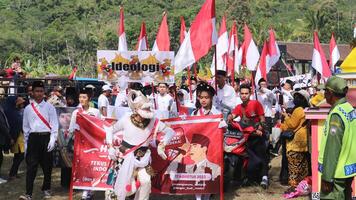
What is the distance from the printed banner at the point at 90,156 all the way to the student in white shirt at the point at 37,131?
0.41m

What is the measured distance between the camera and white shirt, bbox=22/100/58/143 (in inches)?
317

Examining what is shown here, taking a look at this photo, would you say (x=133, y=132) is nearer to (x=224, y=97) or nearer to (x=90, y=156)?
(x=90, y=156)

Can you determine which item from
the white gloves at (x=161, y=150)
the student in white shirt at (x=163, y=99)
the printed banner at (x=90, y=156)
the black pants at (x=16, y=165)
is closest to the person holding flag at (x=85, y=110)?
the printed banner at (x=90, y=156)

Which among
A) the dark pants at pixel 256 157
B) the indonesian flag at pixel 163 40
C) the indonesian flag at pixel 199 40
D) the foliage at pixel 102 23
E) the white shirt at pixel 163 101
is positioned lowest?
the dark pants at pixel 256 157

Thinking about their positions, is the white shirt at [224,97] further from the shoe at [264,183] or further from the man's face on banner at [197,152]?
the shoe at [264,183]

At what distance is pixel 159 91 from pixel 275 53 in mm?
3586

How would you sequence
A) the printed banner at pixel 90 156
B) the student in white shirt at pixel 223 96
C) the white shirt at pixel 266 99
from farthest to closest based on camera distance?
the white shirt at pixel 266 99
the student in white shirt at pixel 223 96
the printed banner at pixel 90 156

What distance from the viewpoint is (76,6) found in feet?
339

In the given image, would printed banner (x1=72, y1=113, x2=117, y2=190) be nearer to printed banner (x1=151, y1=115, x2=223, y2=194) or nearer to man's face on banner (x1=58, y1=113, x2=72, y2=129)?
printed banner (x1=151, y1=115, x2=223, y2=194)

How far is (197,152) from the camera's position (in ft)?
25.2

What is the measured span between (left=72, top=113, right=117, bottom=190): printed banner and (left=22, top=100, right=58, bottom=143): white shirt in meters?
0.41

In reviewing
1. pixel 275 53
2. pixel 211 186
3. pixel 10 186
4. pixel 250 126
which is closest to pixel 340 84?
pixel 211 186

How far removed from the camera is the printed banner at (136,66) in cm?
849

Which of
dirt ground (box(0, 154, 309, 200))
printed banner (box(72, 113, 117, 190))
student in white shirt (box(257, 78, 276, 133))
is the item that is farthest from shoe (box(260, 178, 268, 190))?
student in white shirt (box(257, 78, 276, 133))
